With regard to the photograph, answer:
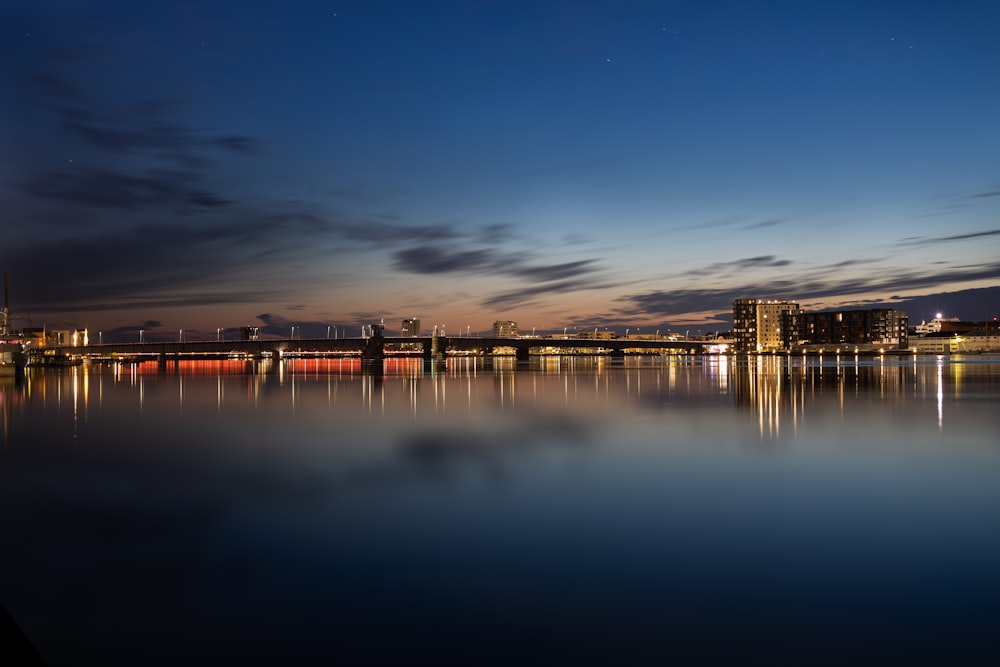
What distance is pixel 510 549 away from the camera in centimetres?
1131

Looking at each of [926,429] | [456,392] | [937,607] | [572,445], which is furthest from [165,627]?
[456,392]

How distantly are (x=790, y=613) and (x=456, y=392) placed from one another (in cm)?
5000

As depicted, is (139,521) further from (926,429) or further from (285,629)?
(926,429)

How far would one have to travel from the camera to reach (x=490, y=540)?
39.0 ft

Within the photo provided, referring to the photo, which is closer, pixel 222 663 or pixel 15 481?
pixel 222 663

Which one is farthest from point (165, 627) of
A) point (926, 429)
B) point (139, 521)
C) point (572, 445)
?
point (926, 429)

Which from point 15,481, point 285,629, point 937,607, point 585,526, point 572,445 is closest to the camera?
point 285,629

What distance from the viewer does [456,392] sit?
190 ft

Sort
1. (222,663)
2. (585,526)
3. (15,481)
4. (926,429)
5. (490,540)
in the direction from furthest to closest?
(926,429) → (15,481) → (585,526) → (490,540) → (222,663)

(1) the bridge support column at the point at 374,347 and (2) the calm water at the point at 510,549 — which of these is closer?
(2) the calm water at the point at 510,549

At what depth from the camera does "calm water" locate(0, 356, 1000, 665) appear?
305 inches

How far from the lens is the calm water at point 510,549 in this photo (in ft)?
25.4

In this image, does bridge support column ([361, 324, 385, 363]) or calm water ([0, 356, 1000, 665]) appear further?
bridge support column ([361, 324, 385, 363])

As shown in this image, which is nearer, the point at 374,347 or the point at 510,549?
the point at 510,549
